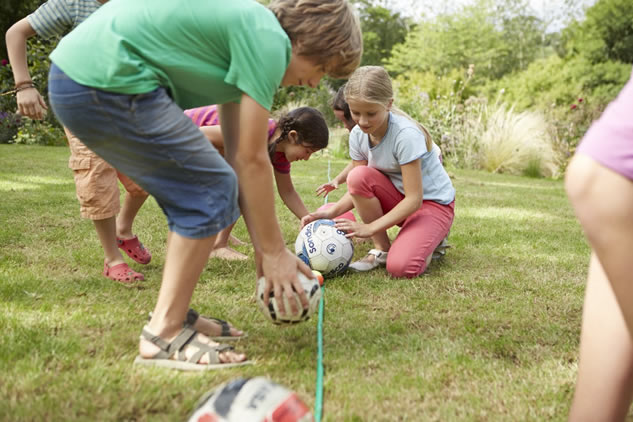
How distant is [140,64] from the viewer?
1.86 m

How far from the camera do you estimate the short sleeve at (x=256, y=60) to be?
1.78 metres

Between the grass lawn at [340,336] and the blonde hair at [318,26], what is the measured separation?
3.76 ft

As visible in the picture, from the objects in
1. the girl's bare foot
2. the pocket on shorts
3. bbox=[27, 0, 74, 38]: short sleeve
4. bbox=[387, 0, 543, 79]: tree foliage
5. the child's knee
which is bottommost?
bbox=[387, 0, 543, 79]: tree foliage

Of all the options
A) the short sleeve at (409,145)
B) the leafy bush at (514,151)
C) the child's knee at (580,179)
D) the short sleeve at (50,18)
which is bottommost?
the leafy bush at (514,151)

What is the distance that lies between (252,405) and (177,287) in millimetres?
717

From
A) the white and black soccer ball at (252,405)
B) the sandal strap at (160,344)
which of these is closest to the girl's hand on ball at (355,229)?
the sandal strap at (160,344)

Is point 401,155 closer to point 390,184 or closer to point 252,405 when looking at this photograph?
point 390,184

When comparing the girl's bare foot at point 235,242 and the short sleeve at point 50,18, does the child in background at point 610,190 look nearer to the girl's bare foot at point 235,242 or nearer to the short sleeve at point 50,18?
the short sleeve at point 50,18

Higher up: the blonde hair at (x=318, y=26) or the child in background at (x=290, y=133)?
the blonde hair at (x=318, y=26)

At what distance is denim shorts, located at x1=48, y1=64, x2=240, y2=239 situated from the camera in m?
1.87

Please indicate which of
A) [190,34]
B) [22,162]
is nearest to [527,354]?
[190,34]

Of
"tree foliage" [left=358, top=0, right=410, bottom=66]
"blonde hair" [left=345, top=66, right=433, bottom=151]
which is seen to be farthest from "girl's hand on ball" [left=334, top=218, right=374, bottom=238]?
"tree foliage" [left=358, top=0, right=410, bottom=66]

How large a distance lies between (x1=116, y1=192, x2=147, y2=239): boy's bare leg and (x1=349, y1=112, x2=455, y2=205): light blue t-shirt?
150 centimetres

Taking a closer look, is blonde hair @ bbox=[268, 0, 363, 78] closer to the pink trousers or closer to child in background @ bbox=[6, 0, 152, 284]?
child in background @ bbox=[6, 0, 152, 284]
